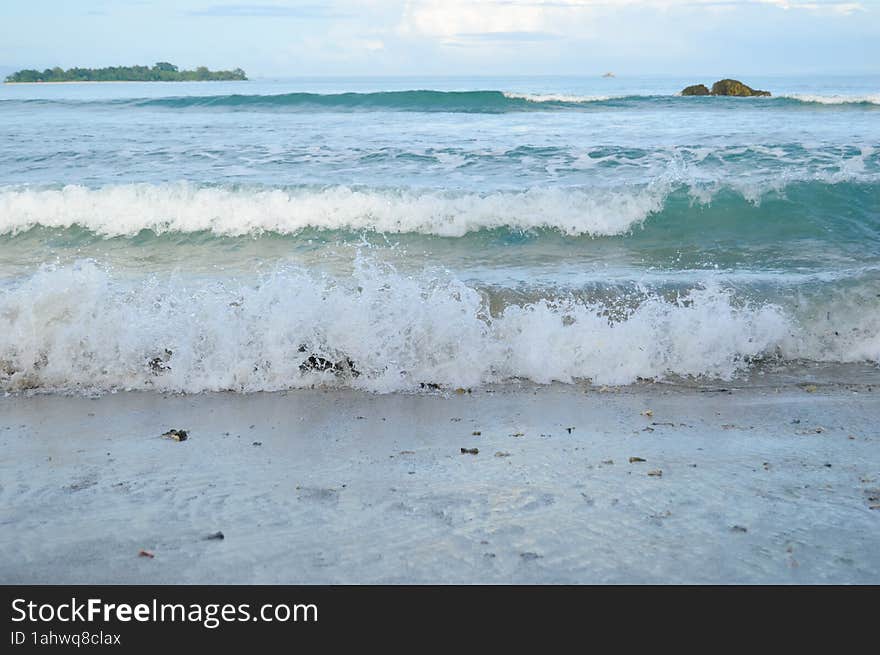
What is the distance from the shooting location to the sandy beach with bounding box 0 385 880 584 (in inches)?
110

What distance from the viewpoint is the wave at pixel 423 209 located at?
31.9 feet

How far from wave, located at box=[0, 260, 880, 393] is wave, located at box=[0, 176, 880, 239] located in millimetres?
3757

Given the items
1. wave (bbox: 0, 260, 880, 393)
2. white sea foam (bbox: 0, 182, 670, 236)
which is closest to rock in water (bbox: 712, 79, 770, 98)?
white sea foam (bbox: 0, 182, 670, 236)

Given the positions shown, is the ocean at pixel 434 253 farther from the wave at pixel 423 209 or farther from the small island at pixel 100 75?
the small island at pixel 100 75

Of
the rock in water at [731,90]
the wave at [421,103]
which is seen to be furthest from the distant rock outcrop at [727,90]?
the wave at [421,103]

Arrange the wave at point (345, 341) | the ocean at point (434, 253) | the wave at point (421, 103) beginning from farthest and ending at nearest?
the wave at point (421, 103) < the ocean at point (434, 253) < the wave at point (345, 341)

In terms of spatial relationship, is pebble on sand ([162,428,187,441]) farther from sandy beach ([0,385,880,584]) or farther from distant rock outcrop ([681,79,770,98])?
distant rock outcrop ([681,79,770,98])

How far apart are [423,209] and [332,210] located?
1.10m

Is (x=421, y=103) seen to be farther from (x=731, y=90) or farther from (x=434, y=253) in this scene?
(x=434, y=253)

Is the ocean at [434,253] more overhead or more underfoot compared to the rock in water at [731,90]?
more underfoot

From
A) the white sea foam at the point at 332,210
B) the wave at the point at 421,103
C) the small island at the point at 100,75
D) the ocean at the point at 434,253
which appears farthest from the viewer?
the small island at the point at 100,75

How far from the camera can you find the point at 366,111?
22.9 metres

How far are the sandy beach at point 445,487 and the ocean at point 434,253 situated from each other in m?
0.48
